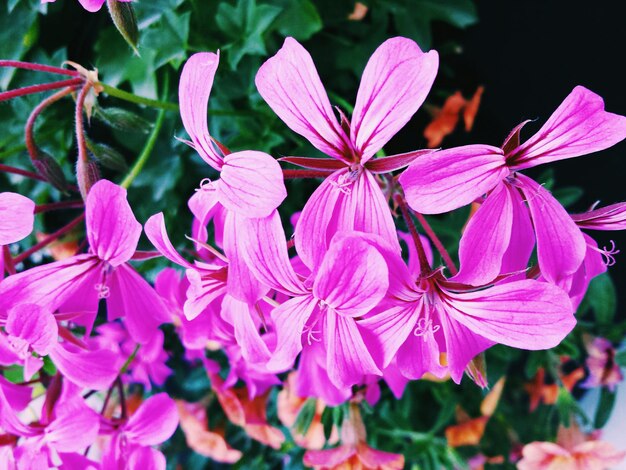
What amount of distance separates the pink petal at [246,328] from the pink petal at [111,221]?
3.0 inches

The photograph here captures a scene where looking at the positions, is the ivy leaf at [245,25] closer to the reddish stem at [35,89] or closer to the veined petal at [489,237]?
the reddish stem at [35,89]

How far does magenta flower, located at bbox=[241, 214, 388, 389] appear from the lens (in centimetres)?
34

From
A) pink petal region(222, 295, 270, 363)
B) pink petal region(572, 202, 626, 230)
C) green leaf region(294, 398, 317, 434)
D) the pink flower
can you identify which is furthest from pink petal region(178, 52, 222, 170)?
the pink flower

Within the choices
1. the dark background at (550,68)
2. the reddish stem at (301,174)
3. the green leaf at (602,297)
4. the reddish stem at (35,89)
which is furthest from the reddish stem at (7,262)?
the green leaf at (602,297)

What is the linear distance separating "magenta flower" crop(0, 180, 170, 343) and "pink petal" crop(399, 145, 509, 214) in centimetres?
18

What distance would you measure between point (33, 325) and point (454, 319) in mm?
269

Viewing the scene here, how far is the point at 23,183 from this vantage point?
687mm

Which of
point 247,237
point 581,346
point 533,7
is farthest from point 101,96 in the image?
point 581,346

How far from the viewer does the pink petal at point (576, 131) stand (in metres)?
0.33

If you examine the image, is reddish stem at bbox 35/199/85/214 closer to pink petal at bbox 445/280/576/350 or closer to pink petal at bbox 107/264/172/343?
pink petal at bbox 107/264/172/343

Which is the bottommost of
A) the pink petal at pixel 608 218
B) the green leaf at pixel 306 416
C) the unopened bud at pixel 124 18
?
the green leaf at pixel 306 416

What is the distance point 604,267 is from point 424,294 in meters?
0.13

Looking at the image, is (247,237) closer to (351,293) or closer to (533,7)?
(351,293)

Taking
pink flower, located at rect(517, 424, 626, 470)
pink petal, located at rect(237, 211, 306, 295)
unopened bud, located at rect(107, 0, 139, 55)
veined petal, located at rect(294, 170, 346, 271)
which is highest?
unopened bud, located at rect(107, 0, 139, 55)
